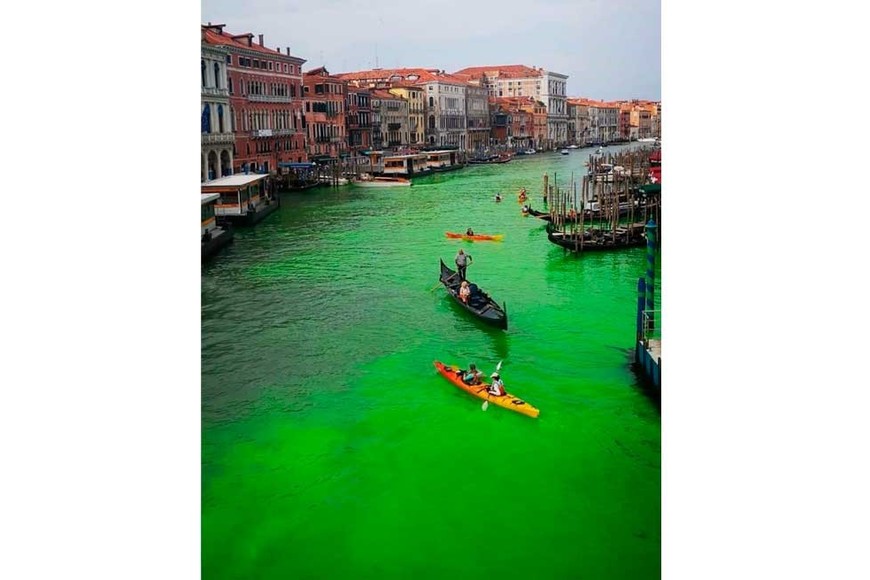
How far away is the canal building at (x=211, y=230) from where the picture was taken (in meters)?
4.59

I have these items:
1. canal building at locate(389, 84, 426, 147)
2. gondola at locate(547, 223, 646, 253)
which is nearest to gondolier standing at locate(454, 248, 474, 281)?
gondola at locate(547, 223, 646, 253)

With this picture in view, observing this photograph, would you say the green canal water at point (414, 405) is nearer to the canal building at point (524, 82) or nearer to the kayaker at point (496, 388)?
the kayaker at point (496, 388)

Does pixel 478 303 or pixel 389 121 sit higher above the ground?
pixel 389 121

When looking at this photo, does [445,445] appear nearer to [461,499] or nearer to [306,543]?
[461,499]

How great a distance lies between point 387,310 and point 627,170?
2.12 m

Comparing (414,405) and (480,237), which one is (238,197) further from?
(414,405)

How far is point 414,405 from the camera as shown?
426 centimetres

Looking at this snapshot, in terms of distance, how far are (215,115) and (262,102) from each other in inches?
18.5

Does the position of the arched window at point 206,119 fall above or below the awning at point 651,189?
above

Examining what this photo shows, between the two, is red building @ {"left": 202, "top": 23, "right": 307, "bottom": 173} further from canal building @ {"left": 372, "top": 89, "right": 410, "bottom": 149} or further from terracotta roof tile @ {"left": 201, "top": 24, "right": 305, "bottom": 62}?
canal building @ {"left": 372, "top": 89, "right": 410, "bottom": 149}

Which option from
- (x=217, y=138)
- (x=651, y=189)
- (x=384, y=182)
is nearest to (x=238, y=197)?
(x=217, y=138)

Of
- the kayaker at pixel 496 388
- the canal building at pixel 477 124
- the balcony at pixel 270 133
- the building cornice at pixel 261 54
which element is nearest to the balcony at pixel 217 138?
the balcony at pixel 270 133

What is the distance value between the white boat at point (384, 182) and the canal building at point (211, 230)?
1123mm

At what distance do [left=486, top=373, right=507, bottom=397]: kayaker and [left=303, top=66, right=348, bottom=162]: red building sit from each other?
2052 mm
